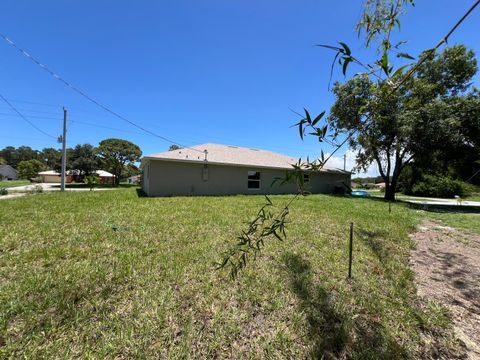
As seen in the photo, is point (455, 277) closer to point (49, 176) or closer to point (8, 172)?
point (49, 176)

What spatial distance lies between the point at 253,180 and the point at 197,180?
13.5 ft

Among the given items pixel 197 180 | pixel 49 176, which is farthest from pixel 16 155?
pixel 197 180

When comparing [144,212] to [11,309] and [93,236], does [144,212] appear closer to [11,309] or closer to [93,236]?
[93,236]

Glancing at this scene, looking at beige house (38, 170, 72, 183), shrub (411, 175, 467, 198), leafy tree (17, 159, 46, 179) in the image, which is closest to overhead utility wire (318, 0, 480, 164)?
shrub (411, 175, 467, 198)

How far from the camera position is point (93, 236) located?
4.34 m

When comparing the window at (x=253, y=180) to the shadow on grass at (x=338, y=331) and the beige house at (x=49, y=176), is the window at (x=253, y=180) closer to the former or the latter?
the shadow on grass at (x=338, y=331)

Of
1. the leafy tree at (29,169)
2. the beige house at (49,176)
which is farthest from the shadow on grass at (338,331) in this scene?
the leafy tree at (29,169)

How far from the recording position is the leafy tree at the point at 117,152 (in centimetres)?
3076

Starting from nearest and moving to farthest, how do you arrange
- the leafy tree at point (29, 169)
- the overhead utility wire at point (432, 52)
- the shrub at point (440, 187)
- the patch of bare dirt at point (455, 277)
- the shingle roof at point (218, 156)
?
the overhead utility wire at point (432, 52) < the patch of bare dirt at point (455, 277) < the shingle roof at point (218, 156) < the shrub at point (440, 187) < the leafy tree at point (29, 169)

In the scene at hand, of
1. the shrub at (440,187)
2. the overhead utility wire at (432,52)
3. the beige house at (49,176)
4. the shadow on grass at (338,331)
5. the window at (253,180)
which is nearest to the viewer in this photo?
the overhead utility wire at (432,52)

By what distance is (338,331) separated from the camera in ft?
7.01

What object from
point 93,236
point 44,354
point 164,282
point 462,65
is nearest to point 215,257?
point 164,282

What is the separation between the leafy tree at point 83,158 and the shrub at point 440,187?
43.7 metres

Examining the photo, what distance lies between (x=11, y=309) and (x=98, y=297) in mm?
740
